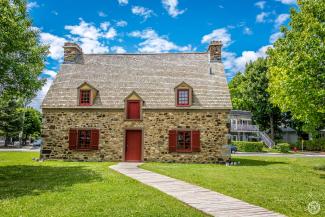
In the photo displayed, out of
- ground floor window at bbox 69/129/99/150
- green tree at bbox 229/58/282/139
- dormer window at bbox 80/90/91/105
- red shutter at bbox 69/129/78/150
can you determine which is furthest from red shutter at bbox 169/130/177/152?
green tree at bbox 229/58/282/139

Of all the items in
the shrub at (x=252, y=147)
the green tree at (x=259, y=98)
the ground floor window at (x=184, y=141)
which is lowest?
the shrub at (x=252, y=147)

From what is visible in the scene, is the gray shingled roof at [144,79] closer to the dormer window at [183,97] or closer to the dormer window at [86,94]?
the dormer window at [86,94]

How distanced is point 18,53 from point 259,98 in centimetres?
3922

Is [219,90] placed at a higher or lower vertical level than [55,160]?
higher

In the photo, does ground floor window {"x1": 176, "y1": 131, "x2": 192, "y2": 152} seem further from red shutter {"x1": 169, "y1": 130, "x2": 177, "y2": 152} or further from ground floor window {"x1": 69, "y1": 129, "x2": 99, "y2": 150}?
ground floor window {"x1": 69, "y1": 129, "x2": 99, "y2": 150}

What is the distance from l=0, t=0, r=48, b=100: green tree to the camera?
511 inches

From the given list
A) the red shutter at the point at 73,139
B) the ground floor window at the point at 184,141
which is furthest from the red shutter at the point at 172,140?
the red shutter at the point at 73,139

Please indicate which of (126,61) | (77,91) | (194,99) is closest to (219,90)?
(194,99)

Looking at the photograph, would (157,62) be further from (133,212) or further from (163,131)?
(133,212)

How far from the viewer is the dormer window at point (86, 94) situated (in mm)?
22125

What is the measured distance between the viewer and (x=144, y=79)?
78.3 feet

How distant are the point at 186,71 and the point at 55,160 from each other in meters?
12.5

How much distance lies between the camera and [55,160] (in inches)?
855

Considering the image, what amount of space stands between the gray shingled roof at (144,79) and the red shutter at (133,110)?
58 centimetres
